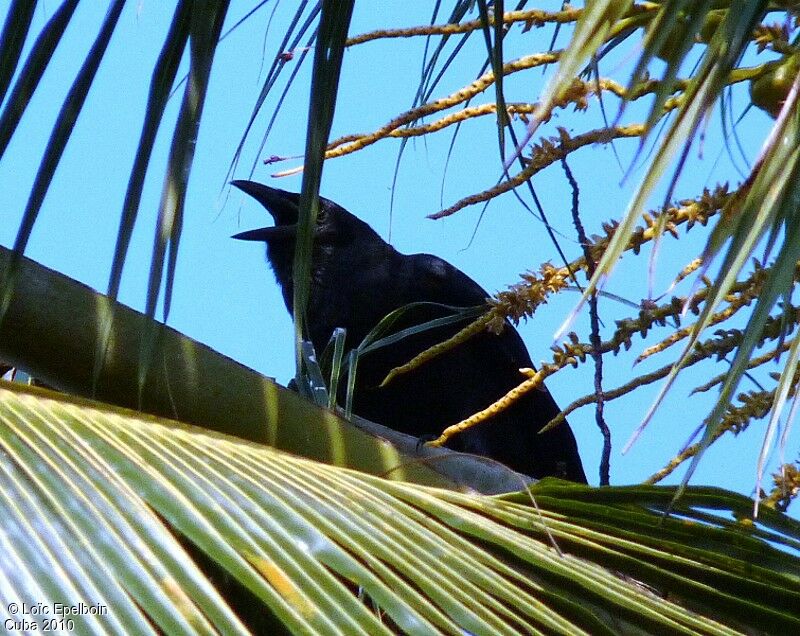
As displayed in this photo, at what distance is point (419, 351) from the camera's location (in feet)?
16.8

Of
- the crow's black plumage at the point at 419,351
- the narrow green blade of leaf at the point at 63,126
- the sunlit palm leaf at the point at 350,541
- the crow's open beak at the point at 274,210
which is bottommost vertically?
the sunlit palm leaf at the point at 350,541

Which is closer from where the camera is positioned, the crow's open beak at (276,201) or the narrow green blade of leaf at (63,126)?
the narrow green blade of leaf at (63,126)

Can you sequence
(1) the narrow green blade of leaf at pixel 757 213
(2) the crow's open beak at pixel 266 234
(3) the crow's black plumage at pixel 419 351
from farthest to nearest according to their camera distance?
(2) the crow's open beak at pixel 266 234
(3) the crow's black plumage at pixel 419 351
(1) the narrow green blade of leaf at pixel 757 213

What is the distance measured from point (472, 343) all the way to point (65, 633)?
456 centimetres

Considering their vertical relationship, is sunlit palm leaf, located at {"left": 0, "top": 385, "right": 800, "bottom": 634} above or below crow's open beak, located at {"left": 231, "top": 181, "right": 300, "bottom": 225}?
below

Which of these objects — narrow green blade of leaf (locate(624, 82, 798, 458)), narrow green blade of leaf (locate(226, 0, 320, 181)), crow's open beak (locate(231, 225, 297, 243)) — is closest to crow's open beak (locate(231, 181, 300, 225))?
crow's open beak (locate(231, 225, 297, 243))

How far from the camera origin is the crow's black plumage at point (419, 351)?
5.02m

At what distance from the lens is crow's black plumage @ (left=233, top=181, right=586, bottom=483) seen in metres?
5.02

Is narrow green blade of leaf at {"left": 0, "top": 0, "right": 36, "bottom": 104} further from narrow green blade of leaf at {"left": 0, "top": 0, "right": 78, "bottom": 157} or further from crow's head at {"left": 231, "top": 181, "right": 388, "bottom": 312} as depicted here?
crow's head at {"left": 231, "top": 181, "right": 388, "bottom": 312}

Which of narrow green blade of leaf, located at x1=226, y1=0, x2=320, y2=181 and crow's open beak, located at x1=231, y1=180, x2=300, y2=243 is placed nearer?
narrow green blade of leaf, located at x1=226, y1=0, x2=320, y2=181

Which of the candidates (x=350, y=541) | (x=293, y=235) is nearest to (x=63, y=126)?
(x=350, y=541)

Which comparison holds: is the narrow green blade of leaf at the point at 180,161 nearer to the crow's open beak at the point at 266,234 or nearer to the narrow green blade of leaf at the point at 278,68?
the narrow green blade of leaf at the point at 278,68

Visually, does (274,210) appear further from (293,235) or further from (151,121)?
(151,121)

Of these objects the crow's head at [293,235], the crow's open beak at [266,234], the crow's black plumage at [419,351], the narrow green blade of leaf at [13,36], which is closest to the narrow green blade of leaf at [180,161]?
the narrow green blade of leaf at [13,36]
